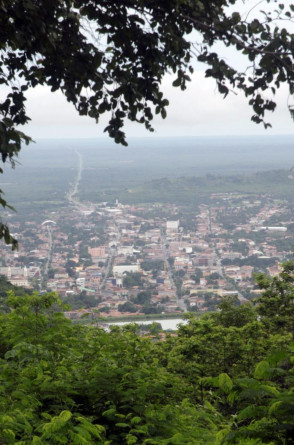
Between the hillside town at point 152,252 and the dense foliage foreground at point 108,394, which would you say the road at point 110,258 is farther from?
the dense foliage foreground at point 108,394

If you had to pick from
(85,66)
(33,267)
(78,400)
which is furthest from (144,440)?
(33,267)

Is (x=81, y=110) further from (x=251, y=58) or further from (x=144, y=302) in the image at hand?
(x=144, y=302)

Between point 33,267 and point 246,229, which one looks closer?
point 33,267

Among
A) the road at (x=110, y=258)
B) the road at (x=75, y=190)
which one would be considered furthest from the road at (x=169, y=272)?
the road at (x=75, y=190)

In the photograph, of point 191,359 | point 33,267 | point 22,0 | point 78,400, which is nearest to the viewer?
point 22,0

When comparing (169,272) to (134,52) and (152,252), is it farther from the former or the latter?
(134,52)

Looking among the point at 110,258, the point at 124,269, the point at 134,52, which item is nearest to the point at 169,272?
the point at 124,269
